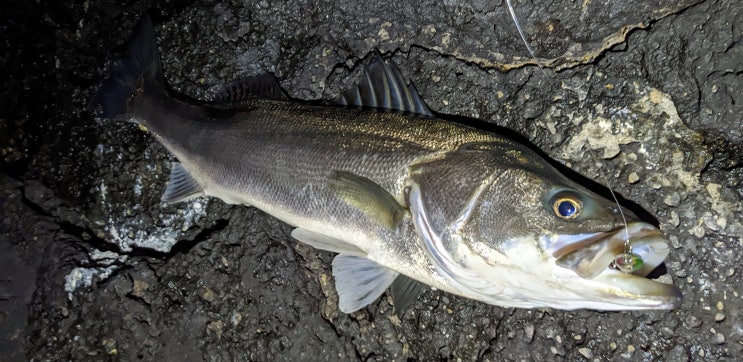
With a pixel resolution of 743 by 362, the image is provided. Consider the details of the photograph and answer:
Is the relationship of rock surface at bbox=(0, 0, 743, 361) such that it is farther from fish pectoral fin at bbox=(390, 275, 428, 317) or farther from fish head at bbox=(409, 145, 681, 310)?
fish head at bbox=(409, 145, 681, 310)

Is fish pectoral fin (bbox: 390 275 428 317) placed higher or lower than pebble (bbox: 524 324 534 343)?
higher

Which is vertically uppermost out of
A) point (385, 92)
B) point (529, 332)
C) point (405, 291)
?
point (385, 92)

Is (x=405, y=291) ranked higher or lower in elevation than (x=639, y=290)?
lower

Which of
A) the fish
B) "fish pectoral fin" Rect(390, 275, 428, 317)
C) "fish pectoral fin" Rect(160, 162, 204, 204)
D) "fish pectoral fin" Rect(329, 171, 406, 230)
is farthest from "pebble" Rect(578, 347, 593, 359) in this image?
"fish pectoral fin" Rect(160, 162, 204, 204)

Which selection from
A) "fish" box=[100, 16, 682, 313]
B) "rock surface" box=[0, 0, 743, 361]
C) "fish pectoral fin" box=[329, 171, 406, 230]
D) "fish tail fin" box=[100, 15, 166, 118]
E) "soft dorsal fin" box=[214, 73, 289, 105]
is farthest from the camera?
"fish tail fin" box=[100, 15, 166, 118]

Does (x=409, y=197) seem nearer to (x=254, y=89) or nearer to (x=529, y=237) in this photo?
(x=529, y=237)

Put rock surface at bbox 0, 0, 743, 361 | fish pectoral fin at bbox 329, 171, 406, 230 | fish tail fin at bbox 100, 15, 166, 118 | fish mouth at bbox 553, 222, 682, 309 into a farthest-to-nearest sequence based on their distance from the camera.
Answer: fish tail fin at bbox 100, 15, 166, 118 < rock surface at bbox 0, 0, 743, 361 < fish pectoral fin at bbox 329, 171, 406, 230 < fish mouth at bbox 553, 222, 682, 309

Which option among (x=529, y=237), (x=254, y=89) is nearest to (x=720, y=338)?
(x=529, y=237)
